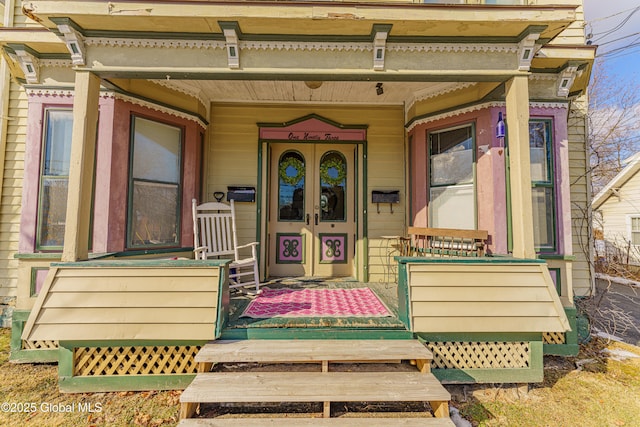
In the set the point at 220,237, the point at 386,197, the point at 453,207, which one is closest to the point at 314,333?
the point at 220,237

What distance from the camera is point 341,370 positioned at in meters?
2.47

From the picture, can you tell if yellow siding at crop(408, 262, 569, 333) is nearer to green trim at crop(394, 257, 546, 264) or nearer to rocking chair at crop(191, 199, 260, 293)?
green trim at crop(394, 257, 546, 264)

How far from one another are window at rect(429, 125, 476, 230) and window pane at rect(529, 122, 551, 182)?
2.41 ft

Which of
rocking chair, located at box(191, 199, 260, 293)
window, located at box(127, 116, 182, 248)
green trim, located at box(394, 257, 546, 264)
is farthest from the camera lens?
rocking chair, located at box(191, 199, 260, 293)

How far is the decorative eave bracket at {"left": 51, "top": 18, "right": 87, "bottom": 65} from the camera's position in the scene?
2643 mm

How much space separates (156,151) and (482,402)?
14.2 feet

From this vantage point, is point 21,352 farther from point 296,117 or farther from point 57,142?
point 296,117

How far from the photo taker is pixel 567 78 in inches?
137

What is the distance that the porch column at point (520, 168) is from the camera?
2.76m

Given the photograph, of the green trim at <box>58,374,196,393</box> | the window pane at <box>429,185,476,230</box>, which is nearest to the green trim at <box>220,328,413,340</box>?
the green trim at <box>58,374,196,393</box>

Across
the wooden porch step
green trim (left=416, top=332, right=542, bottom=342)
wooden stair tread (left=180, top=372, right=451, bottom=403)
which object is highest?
green trim (left=416, top=332, right=542, bottom=342)

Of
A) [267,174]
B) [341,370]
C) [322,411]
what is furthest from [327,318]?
[267,174]

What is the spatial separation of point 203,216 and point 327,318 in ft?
6.89

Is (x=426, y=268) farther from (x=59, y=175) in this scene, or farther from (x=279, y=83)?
(x=59, y=175)
